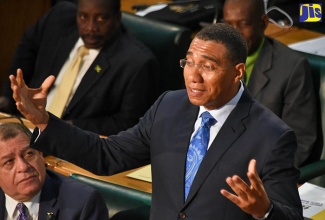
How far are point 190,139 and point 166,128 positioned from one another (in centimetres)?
10

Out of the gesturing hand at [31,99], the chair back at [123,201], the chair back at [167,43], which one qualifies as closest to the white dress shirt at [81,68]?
the chair back at [167,43]

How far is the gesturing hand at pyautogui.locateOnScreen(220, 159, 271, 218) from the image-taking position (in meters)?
2.27

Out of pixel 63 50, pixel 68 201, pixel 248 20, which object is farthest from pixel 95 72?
pixel 68 201

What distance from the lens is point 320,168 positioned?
149 inches

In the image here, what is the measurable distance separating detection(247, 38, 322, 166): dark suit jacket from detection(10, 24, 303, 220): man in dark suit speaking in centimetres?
138

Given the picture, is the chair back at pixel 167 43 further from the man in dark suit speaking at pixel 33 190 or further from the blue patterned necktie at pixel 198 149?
the blue patterned necktie at pixel 198 149

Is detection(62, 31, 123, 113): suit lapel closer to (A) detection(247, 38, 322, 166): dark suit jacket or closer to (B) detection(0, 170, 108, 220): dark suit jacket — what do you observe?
(A) detection(247, 38, 322, 166): dark suit jacket

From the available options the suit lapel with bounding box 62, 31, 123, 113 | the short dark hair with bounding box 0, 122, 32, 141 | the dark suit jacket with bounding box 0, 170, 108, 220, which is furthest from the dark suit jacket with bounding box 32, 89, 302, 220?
the suit lapel with bounding box 62, 31, 123, 113

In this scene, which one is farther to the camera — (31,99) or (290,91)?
(290,91)

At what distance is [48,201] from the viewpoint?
10.5 feet

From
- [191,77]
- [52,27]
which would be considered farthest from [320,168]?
[52,27]

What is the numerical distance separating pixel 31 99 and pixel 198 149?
52cm

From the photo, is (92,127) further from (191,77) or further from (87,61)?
(191,77)

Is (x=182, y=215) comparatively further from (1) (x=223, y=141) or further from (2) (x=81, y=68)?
(2) (x=81, y=68)
